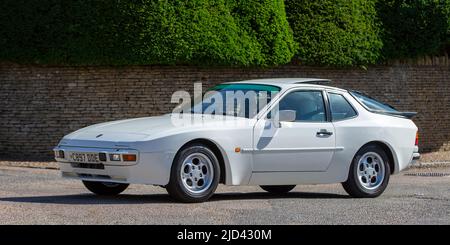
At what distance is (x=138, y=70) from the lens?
20656 millimetres

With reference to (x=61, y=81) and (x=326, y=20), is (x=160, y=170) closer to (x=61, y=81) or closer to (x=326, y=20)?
(x=61, y=81)

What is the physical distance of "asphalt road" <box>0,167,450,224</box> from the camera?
951 centimetres

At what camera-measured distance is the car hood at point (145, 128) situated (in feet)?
34.9

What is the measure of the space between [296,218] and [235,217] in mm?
643

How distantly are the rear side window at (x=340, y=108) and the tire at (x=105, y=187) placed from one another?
2.88 m

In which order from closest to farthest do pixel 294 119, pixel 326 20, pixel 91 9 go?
pixel 294 119 < pixel 91 9 < pixel 326 20

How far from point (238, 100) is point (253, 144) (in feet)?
2.64

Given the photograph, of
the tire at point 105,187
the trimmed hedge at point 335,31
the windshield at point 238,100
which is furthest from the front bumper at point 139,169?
the trimmed hedge at point 335,31

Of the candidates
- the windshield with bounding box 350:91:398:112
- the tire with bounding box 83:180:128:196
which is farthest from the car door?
the tire with bounding box 83:180:128:196

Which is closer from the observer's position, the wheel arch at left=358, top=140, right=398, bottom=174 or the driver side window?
the driver side window

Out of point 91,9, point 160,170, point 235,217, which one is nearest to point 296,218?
point 235,217

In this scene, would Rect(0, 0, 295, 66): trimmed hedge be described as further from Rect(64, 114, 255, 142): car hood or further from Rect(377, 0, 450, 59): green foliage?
Rect(64, 114, 255, 142): car hood

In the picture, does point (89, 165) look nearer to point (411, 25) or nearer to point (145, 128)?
point (145, 128)

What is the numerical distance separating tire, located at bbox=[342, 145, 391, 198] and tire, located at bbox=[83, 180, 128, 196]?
2.91 m
